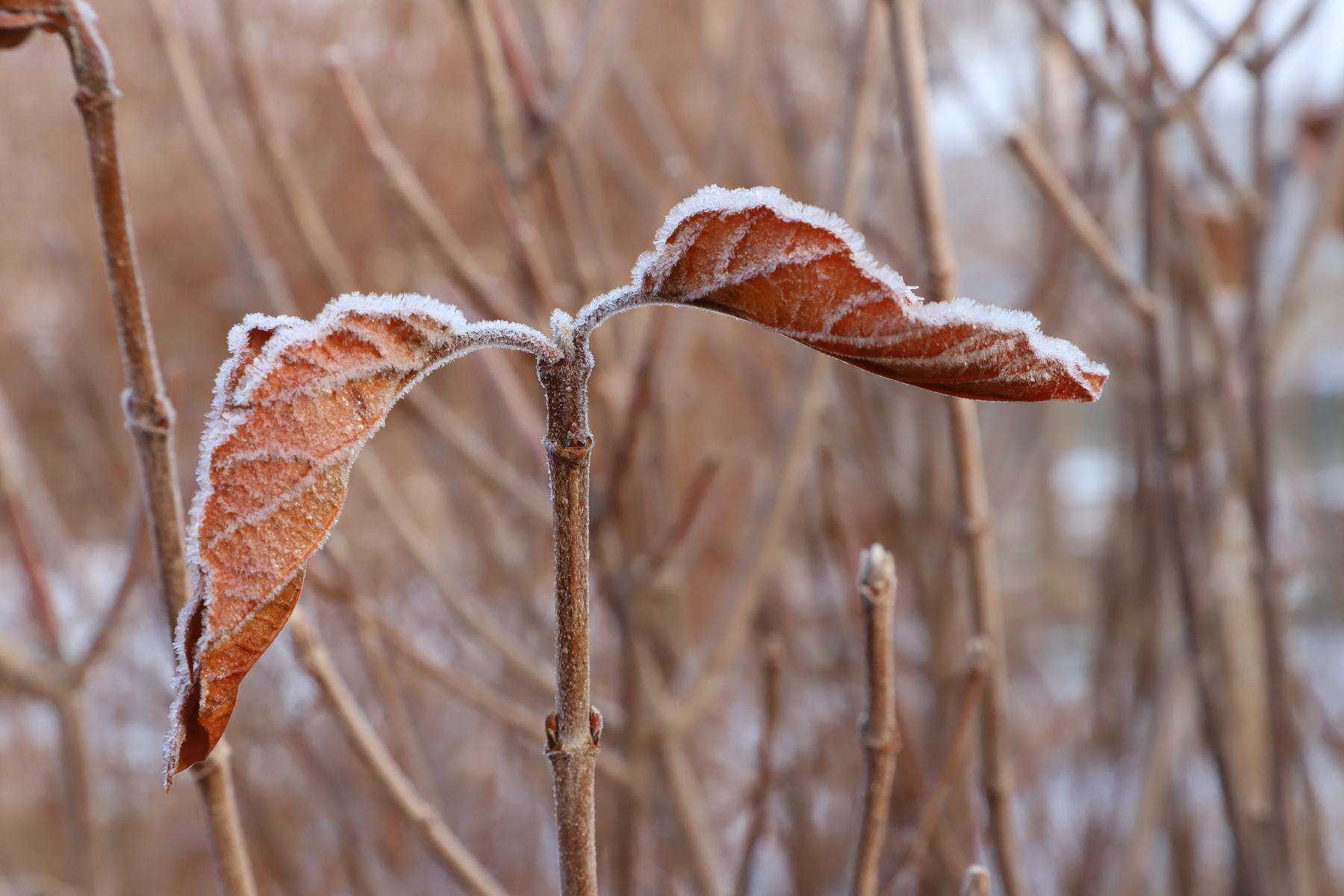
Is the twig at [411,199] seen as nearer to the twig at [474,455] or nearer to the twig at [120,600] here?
the twig at [474,455]

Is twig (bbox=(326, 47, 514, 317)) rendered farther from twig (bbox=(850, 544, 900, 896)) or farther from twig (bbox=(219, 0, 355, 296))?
twig (bbox=(850, 544, 900, 896))

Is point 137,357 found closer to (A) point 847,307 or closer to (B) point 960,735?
(A) point 847,307

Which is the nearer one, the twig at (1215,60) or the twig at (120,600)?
the twig at (120,600)

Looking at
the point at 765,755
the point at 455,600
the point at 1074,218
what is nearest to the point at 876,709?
the point at 765,755

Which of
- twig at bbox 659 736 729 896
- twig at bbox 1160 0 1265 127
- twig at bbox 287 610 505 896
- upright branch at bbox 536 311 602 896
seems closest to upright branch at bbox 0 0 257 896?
twig at bbox 287 610 505 896

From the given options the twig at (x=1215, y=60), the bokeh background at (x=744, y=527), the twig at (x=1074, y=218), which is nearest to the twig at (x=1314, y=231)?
the bokeh background at (x=744, y=527)

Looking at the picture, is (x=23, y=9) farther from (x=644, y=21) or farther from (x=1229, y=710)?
(x=644, y=21)

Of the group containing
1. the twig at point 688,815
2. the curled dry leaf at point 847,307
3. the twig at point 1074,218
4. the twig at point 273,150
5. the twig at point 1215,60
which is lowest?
the twig at point 688,815
